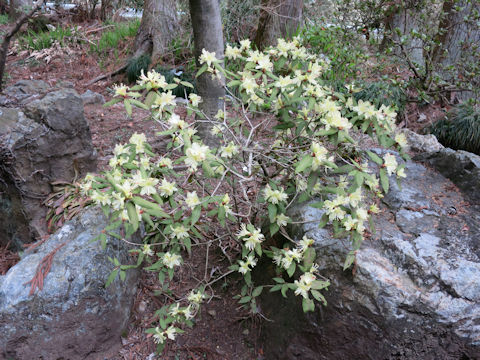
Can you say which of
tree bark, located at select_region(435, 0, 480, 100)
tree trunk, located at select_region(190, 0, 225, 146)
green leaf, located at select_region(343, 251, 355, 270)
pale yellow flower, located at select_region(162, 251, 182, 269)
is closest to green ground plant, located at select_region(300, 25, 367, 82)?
tree bark, located at select_region(435, 0, 480, 100)

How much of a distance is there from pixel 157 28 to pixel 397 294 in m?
5.88

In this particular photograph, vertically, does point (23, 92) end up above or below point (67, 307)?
above

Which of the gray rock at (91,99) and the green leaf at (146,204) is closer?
the green leaf at (146,204)

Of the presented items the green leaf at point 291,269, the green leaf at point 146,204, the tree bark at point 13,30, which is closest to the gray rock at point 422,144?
the green leaf at point 291,269

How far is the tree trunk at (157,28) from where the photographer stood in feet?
20.2

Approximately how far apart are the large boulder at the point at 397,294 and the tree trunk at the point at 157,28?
197 inches

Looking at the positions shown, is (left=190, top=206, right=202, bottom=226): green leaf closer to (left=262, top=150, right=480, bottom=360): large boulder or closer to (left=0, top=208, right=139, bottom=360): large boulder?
(left=262, top=150, right=480, bottom=360): large boulder

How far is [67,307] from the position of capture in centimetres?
215

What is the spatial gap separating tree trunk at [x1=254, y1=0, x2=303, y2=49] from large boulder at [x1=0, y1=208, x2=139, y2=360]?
13.7 ft

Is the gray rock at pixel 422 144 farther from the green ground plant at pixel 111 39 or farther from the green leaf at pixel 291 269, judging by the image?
the green ground plant at pixel 111 39

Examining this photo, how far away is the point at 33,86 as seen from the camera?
12.2ft

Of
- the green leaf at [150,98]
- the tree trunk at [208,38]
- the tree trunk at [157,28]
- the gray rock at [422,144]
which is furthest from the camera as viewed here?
the tree trunk at [157,28]

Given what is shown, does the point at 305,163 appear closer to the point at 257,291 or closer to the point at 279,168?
the point at 279,168

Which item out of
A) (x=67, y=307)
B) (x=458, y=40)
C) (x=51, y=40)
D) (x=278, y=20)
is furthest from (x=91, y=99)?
(x=458, y=40)
